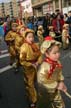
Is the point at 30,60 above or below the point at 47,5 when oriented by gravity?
above

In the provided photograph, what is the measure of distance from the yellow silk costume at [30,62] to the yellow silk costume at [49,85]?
4.68 feet

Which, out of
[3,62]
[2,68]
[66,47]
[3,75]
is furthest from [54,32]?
→ [3,75]

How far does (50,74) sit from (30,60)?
1585 millimetres

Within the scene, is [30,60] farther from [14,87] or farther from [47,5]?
[47,5]

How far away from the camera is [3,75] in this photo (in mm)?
10844

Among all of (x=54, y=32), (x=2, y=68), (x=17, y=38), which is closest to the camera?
(x=17, y=38)

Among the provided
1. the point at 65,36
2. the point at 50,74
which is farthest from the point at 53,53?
the point at 65,36

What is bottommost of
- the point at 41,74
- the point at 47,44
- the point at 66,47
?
the point at 66,47

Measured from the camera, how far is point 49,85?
203 inches

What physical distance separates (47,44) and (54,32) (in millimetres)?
13924

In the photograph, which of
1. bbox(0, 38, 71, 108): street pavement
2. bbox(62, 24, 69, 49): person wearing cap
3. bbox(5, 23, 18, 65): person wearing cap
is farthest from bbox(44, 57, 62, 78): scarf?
bbox(62, 24, 69, 49): person wearing cap

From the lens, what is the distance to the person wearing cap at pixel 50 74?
16.7 feet

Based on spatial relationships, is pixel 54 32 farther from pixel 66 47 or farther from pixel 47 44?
pixel 47 44

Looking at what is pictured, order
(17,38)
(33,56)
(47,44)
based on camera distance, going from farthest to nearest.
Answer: (17,38) < (33,56) < (47,44)
